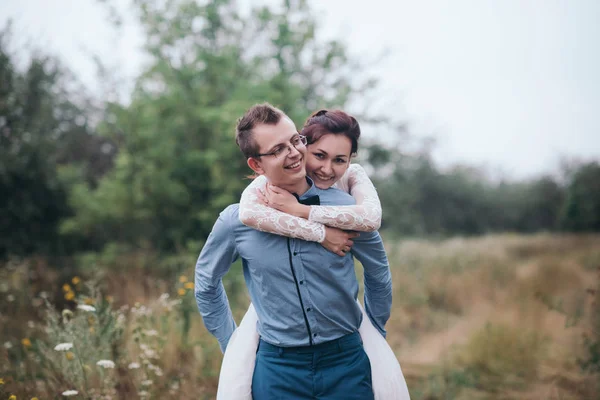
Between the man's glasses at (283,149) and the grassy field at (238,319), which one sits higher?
the man's glasses at (283,149)

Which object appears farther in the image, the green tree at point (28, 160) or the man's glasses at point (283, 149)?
the green tree at point (28, 160)

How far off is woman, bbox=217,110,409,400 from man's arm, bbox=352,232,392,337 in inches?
2.5

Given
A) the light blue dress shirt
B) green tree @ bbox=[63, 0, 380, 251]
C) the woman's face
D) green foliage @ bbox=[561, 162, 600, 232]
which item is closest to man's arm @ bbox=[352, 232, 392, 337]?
the light blue dress shirt

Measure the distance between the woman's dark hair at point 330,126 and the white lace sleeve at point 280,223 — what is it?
1.53 feet

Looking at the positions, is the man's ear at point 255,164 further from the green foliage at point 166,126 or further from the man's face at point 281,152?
the green foliage at point 166,126

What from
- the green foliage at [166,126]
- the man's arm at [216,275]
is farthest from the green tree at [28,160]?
the man's arm at [216,275]

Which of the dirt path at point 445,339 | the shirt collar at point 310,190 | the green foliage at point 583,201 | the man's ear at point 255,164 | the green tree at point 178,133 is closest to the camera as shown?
the man's ear at point 255,164

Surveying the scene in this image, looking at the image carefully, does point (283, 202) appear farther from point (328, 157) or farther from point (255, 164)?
point (328, 157)

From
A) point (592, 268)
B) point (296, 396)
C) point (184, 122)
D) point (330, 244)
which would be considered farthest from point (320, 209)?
point (592, 268)

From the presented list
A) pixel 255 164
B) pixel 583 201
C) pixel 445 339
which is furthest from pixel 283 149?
pixel 583 201

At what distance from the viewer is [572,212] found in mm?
20203

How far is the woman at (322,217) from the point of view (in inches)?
73.9

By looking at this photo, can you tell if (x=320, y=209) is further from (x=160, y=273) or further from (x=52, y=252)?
Result: (x=52, y=252)

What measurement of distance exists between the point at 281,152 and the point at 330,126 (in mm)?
370
